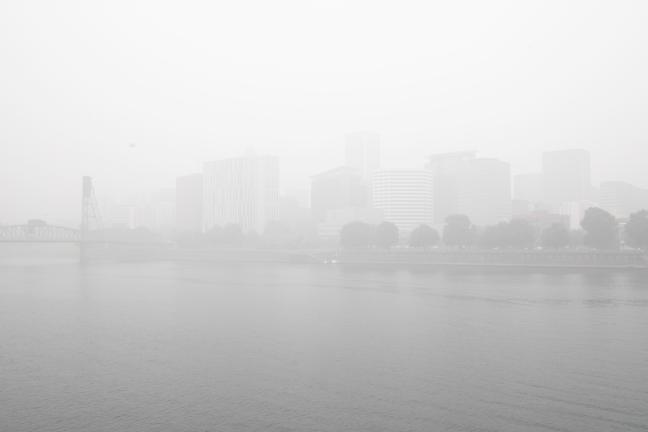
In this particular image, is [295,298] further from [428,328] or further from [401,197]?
[401,197]

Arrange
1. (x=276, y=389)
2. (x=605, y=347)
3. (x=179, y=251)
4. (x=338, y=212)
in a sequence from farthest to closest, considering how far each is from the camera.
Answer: (x=338, y=212)
(x=179, y=251)
(x=605, y=347)
(x=276, y=389)

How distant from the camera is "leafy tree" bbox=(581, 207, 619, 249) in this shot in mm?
73250

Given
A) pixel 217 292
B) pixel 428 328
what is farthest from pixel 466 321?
pixel 217 292

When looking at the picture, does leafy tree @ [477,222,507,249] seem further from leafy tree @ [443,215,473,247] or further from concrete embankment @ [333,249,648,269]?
concrete embankment @ [333,249,648,269]

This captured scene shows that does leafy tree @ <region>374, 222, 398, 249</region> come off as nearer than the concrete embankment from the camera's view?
No

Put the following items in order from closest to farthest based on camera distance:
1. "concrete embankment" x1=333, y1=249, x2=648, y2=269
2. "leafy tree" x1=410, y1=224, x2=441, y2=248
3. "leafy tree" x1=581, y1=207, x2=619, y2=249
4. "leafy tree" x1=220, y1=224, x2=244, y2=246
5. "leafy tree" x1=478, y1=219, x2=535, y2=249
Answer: "concrete embankment" x1=333, y1=249, x2=648, y2=269 < "leafy tree" x1=581, y1=207, x2=619, y2=249 < "leafy tree" x1=478, y1=219, x2=535, y2=249 < "leafy tree" x1=410, y1=224, x2=441, y2=248 < "leafy tree" x1=220, y1=224, x2=244, y2=246

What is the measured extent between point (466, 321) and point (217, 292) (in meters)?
23.5

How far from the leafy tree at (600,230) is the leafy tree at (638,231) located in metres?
2.32

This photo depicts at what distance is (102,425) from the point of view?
13.7 metres

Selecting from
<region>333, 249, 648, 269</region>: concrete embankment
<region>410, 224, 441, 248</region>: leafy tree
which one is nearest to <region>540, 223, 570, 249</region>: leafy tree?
<region>333, 249, 648, 269</region>: concrete embankment

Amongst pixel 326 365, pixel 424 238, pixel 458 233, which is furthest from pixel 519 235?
pixel 326 365

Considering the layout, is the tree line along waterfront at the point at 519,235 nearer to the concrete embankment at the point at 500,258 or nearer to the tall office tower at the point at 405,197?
the concrete embankment at the point at 500,258

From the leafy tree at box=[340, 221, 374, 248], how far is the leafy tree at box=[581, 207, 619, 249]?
40.9 m

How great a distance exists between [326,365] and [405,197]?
165 metres
